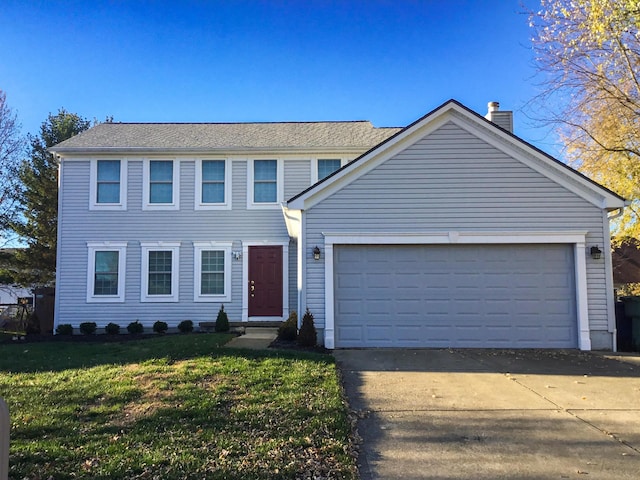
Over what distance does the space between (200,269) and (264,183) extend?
10.9ft

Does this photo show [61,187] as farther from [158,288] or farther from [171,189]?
[158,288]

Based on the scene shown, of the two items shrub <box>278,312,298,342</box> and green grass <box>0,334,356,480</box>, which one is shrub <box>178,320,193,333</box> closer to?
shrub <box>278,312,298,342</box>

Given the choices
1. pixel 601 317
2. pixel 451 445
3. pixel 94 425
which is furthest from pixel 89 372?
pixel 601 317

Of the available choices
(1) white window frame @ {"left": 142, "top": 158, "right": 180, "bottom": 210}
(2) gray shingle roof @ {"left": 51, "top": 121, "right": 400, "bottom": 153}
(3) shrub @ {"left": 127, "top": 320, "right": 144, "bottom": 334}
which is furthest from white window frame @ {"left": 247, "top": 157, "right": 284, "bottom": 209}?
(3) shrub @ {"left": 127, "top": 320, "right": 144, "bottom": 334}

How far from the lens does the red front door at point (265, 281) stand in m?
13.7

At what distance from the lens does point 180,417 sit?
494 cm

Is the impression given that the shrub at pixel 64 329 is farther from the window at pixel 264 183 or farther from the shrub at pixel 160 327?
the window at pixel 264 183

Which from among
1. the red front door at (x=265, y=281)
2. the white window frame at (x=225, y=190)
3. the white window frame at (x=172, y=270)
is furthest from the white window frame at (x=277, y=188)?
the white window frame at (x=172, y=270)

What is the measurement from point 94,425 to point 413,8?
37.4 ft

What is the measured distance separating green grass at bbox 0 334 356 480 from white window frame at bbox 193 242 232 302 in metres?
5.30

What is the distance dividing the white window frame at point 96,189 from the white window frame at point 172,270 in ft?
4.82

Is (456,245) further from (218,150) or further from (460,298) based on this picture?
(218,150)

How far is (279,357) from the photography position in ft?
26.4

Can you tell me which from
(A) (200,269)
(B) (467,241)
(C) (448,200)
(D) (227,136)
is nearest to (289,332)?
(B) (467,241)
